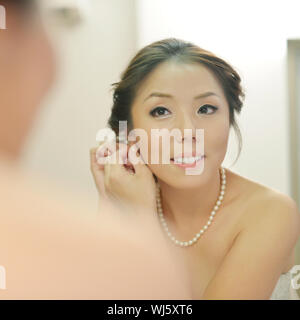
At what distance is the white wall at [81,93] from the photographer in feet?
2.61

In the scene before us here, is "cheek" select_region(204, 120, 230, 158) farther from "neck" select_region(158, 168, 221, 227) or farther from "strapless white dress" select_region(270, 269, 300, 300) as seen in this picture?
"strapless white dress" select_region(270, 269, 300, 300)

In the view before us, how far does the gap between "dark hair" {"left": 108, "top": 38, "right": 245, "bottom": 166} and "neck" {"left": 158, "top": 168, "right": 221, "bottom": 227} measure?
Answer: 0.30ft

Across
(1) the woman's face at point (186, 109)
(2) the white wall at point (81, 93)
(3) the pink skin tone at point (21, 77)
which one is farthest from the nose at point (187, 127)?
(3) the pink skin tone at point (21, 77)

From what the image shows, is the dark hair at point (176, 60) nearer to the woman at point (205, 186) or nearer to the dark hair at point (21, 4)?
the woman at point (205, 186)

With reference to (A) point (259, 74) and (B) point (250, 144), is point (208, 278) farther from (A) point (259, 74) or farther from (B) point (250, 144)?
(A) point (259, 74)

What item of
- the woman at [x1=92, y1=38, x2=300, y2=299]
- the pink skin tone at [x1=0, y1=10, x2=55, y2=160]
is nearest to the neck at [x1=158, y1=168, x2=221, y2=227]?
the woman at [x1=92, y1=38, x2=300, y2=299]

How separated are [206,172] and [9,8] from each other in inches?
19.5

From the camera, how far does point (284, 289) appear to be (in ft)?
2.58

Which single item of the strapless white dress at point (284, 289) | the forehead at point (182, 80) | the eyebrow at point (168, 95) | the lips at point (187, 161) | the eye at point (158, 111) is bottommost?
the strapless white dress at point (284, 289)

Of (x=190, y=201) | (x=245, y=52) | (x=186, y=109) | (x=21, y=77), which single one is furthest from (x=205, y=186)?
(x=21, y=77)

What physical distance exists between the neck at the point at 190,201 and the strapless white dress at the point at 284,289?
0.18 meters

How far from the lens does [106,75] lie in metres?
0.80

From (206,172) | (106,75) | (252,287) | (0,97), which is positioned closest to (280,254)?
(252,287)

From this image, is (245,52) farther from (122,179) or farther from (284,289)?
(284,289)
